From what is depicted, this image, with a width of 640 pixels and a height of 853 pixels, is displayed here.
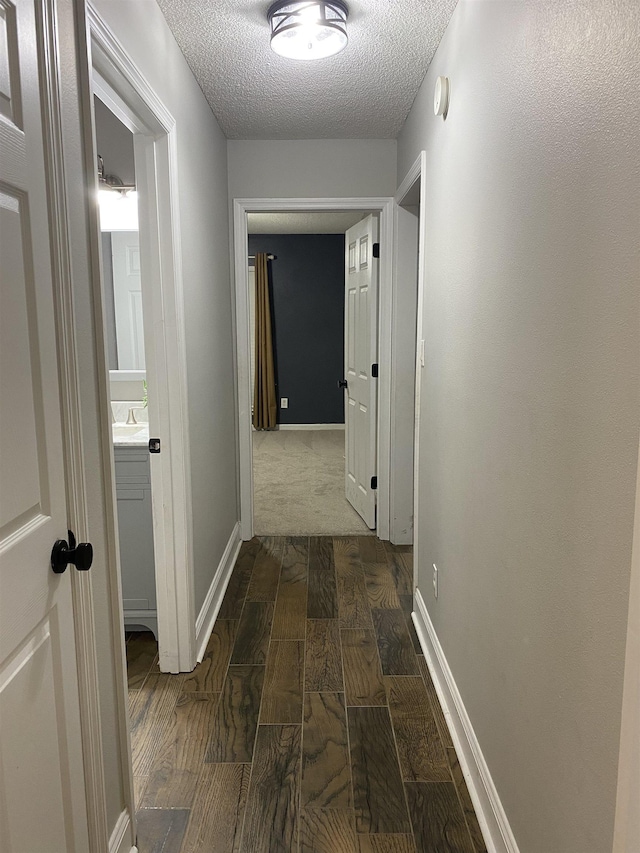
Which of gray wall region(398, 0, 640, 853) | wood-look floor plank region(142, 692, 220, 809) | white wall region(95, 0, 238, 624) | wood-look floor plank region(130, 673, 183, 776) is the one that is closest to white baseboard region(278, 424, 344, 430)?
white wall region(95, 0, 238, 624)

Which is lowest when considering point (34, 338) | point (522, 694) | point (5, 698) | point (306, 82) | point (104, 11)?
point (522, 694)

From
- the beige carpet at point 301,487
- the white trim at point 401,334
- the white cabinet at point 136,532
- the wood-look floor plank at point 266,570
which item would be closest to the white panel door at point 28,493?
the white cabinet at point 136,532

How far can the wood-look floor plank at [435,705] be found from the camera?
6.89ft

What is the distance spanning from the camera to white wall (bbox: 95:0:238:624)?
2049mm

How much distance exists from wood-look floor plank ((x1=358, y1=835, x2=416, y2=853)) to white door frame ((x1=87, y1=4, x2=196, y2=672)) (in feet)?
3.49

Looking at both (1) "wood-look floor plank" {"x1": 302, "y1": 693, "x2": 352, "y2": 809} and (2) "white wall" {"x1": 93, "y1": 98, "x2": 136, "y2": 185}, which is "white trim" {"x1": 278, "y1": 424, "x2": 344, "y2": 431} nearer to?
(2) "white wall" {"x1": 93, "y1": 98, "x2": 136, "y2": 185}

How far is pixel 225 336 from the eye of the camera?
355 cm

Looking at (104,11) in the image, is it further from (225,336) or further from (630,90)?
(225,336)

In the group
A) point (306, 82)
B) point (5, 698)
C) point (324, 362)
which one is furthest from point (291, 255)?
point (5, 698)

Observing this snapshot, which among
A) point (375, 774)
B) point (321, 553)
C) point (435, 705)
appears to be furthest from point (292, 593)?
point (375, 774)

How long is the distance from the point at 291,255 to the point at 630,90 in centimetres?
716

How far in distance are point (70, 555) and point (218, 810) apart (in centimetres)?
100

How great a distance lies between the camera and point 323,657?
8.66ft

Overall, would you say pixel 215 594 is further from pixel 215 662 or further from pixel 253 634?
pixel 215 662
